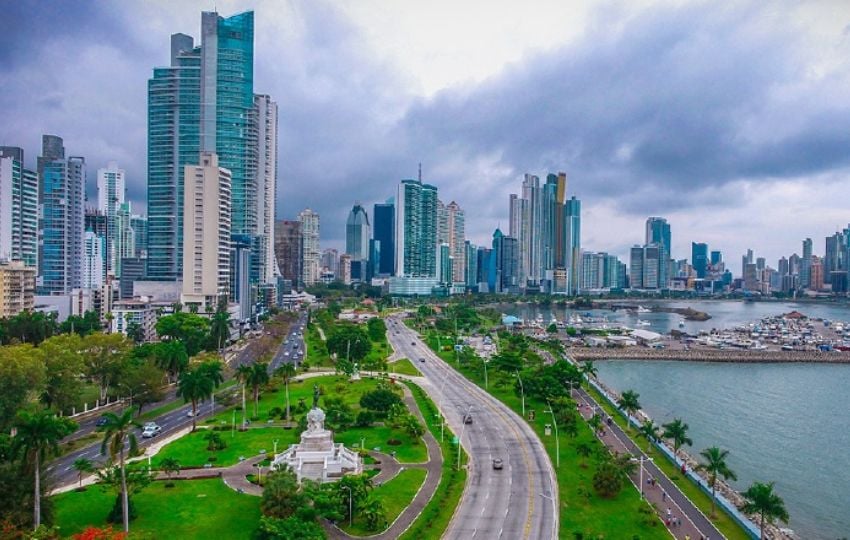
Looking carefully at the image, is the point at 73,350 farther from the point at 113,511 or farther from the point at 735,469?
the point at 735,469

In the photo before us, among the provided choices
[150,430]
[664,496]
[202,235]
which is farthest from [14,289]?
[664,496]

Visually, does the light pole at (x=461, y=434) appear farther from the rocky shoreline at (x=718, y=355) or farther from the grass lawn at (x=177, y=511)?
the rocky shoreline at (x=718, y=355)

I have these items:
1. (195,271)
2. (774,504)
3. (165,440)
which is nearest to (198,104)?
(195,271)

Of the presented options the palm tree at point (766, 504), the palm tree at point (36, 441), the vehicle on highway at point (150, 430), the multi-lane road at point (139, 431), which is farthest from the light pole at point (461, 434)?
the vehicle on highway at point (150, 430)

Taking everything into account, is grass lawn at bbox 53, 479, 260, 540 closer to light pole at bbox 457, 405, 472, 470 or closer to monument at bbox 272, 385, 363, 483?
monument at bbox 272, 385, 363, 483

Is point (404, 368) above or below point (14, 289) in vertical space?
below

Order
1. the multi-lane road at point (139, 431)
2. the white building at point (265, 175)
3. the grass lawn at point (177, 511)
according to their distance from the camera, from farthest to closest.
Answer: the white building at point (265, 175), the multi-lane road at point (139, 431), the grass lawn at point (177, 511)

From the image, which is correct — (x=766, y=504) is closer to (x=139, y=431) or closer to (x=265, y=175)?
(x=139, y=431)
